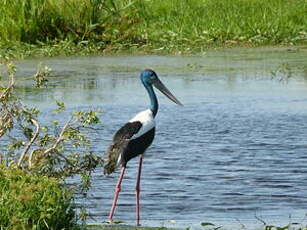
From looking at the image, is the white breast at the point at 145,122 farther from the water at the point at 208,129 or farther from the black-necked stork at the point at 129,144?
the water at the point at 208,129

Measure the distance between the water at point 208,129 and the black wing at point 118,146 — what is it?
268 mm

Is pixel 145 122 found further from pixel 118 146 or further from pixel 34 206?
pixel 34 206

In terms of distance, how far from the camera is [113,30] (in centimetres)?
1920

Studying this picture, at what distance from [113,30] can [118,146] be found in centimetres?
1026

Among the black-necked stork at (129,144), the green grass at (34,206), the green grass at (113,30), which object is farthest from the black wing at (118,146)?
the green grass at (113,30)

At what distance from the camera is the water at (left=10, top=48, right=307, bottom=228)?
346 inches

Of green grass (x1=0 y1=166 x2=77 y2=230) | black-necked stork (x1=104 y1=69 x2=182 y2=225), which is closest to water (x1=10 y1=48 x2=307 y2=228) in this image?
black-necked stork (x1=104 y1=69 x2=182 y2=225)

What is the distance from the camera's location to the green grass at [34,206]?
6367mm

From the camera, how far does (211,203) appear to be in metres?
8.80

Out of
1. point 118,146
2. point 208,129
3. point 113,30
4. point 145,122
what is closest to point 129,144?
point 118,146

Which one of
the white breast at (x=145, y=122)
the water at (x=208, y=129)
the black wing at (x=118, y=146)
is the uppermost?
the white breast at (x=145, y=122)

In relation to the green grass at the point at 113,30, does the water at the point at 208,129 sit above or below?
below

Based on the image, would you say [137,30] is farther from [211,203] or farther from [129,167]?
[211,203]

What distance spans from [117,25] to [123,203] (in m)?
10.4
